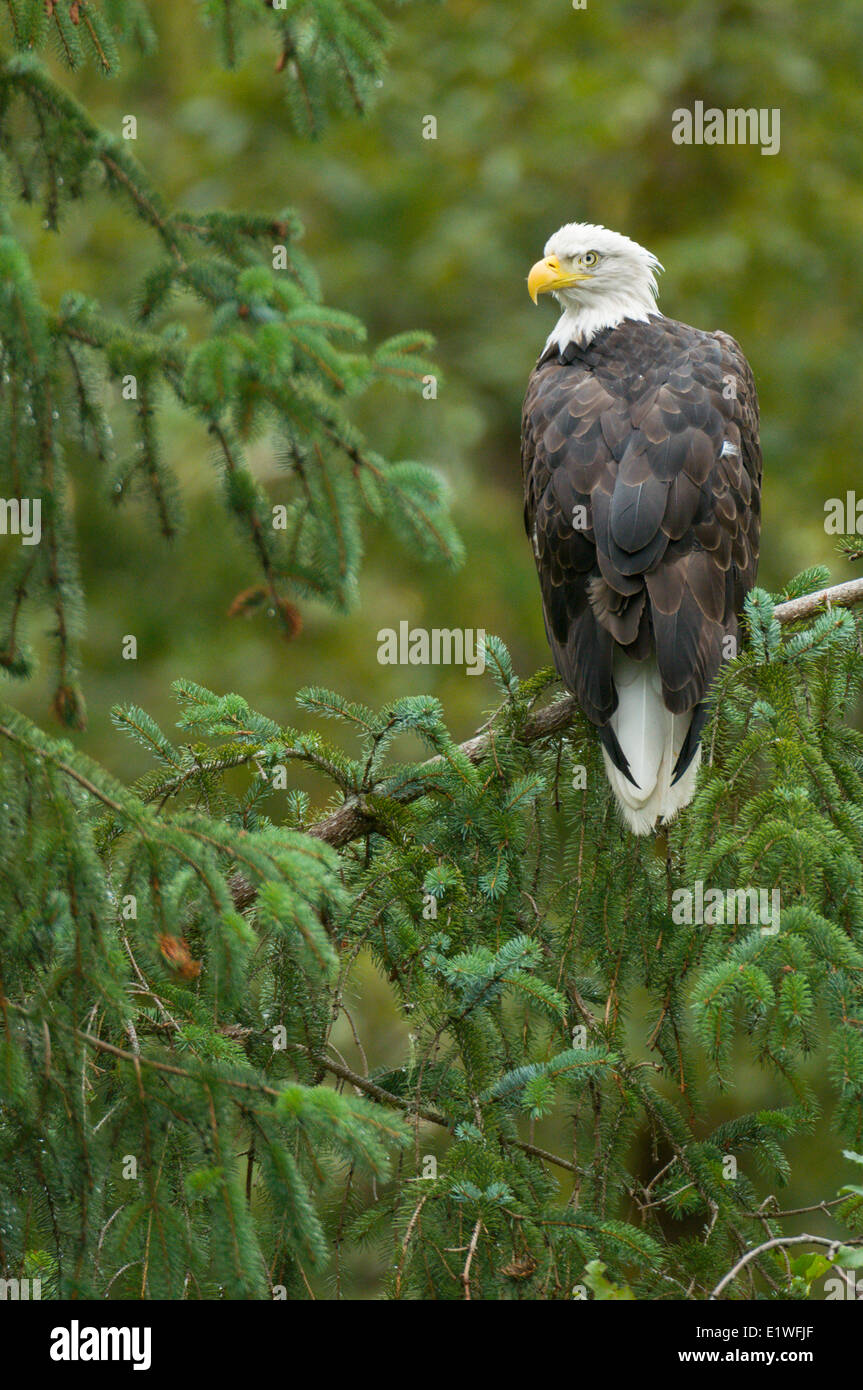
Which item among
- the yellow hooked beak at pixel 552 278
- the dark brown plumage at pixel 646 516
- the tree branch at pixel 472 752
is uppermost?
the yellow hooked beak at pixel 552 278

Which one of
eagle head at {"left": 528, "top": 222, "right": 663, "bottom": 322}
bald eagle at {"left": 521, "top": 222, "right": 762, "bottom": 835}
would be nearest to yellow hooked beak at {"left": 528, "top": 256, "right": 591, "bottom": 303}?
eagle head at {"left": 528, "top": 222, "right": 663, "bottom": 322}

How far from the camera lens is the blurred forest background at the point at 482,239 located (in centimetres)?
793

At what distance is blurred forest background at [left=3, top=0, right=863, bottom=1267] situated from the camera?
7934 mm

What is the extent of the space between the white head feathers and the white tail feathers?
5.36 feet

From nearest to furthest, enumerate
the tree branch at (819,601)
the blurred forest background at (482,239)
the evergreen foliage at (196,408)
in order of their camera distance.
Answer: the evergreen foliage at (196,408) → the tree branch at (819,601) → the blurred forest background at (482,239)

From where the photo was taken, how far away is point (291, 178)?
29.6 ft

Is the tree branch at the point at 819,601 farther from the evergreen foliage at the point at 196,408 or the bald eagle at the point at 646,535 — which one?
the evergreen foliage at the point at 196,408

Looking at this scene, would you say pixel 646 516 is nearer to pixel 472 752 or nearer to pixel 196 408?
pixel 472 752

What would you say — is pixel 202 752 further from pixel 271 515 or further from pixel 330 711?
pixel 271 515

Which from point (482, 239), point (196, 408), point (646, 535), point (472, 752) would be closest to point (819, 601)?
point (646, 535)

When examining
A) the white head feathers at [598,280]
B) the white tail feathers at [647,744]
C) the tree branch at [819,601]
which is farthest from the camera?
the white head feathers at [598,280]

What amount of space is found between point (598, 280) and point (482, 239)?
381 cm

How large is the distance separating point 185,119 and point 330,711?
6.66 m

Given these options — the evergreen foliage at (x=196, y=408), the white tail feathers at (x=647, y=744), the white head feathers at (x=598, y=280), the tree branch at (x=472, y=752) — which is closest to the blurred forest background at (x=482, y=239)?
the white head feathers at (x=598, y=280)
